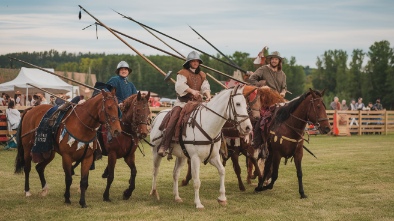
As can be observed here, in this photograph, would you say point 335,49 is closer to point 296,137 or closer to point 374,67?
point 374,67

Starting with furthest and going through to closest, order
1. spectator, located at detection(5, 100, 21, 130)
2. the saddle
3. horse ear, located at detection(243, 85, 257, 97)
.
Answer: spectator, located at detection(5, 100, 21, 130) → the saddle → horse ear, located at detection(243, 85, 257, 97)

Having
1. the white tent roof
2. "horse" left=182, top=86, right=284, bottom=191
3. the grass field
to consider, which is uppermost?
the white tent roof

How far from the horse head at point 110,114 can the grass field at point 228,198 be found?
1.35 meters

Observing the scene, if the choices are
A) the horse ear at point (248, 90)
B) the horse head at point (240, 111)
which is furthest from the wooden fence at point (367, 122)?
the horse head at point (240, 111)

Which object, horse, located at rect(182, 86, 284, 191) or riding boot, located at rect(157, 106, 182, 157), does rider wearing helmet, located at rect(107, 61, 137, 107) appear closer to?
riding boot, located at rect(157, 106, 182, 157)

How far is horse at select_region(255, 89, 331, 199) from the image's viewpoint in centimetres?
1066

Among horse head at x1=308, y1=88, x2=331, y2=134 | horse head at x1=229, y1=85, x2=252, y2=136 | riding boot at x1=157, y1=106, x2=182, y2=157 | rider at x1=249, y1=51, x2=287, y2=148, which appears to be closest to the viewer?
A: horse head at x1=229, y1=85, x2=252, y2=136

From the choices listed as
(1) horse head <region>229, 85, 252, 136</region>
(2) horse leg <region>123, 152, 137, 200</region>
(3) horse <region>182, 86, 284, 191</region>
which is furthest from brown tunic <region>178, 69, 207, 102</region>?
(2) horse leg <region>123, 152, 137, 200</region>

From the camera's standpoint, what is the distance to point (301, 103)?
10891mm

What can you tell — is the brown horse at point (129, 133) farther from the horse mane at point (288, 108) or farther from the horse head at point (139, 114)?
the horse mane at point (288, 108)

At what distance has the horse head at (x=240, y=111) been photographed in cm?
908

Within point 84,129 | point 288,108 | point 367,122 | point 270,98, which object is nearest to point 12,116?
point 84,129

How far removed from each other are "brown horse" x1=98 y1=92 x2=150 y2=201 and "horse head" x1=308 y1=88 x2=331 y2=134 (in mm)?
3097

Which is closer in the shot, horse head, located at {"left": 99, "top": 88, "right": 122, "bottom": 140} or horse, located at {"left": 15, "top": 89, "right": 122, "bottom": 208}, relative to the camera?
horse head, located at {"left": 99, "top": 88, "right": 122, "bottom": 140}
